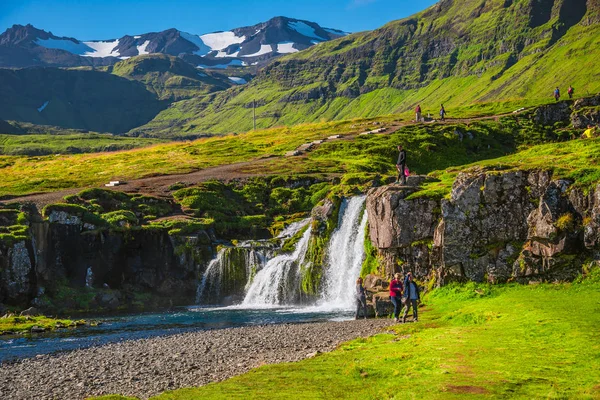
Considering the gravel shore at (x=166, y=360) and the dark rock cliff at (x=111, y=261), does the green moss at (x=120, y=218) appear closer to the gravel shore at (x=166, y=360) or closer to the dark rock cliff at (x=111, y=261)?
the dark rock cliff at (x=111, y=261)

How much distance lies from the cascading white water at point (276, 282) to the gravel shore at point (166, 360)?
63.2ft

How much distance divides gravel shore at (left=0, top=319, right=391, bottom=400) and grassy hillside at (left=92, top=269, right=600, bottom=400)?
9.44ft

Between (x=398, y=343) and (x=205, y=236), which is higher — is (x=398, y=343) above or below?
below

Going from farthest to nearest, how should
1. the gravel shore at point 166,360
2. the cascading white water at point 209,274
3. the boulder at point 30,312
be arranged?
the cascading white water at point 209,274
the boulder at point 30,312
the gravel shore at point 166,360

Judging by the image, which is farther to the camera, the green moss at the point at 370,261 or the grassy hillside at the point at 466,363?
the green moss at the point at 370,261

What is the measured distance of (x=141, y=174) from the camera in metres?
92.8

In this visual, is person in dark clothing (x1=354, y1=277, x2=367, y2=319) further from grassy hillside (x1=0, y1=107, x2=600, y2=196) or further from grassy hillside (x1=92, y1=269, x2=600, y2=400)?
grassy hillside (x1=0, y1=107, x2=600, y2=196)

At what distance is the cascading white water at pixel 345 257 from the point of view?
54.7 meters

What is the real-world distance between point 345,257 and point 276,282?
8.01m

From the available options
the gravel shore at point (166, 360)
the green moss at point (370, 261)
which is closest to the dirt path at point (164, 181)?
the green moss at point (370, 261)

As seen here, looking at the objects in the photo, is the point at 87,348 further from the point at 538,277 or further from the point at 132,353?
the point at 538,277

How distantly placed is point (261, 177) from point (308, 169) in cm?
829

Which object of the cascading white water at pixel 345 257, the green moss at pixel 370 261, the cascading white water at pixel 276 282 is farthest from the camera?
the cascading white water at pixel 276 282

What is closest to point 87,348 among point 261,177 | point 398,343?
point 398,343
